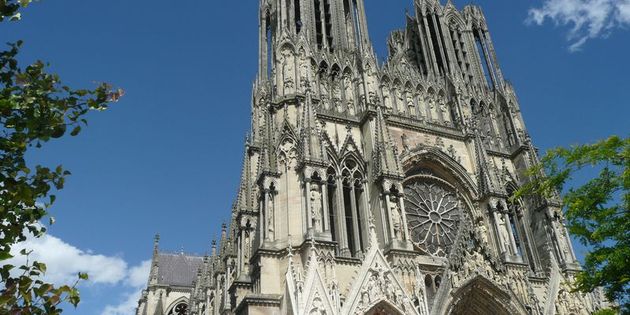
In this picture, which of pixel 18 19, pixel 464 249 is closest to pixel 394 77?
pixel 464 249

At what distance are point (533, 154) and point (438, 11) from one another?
431 inches

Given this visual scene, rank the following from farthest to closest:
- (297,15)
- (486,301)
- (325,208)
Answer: (297,15) < (486,301) < (325,208)

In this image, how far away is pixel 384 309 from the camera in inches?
666

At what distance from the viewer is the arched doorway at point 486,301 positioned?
19641 mm

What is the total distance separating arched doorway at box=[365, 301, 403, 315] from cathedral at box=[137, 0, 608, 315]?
5 centimetres

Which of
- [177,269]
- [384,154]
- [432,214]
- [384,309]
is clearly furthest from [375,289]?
[177,269]

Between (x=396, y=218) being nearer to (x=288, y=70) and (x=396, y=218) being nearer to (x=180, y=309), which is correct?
(x=288, y=70)

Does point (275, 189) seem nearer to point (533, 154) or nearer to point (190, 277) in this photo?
point (533, 154)

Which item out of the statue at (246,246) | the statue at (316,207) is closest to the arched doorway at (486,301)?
the statue at (316,207)

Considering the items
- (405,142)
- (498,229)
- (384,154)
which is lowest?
(498,229)

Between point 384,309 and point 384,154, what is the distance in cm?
662

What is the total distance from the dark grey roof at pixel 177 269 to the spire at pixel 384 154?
28.4 meters

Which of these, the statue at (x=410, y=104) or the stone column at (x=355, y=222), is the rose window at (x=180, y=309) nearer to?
the stone column at (x=355, y=222)

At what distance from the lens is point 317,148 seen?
66.5 ft
